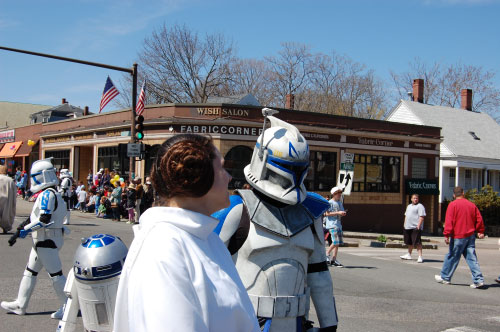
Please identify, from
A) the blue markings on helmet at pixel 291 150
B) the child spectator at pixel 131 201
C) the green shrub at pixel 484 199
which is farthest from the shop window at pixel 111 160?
the blue markings on helmet at pixel 291 150

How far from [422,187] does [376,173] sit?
328cm

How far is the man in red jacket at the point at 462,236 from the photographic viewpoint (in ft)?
34.2

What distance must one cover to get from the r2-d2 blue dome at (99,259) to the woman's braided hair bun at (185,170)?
4.88 feet

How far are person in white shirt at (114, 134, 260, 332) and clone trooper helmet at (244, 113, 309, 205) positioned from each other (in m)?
1.31

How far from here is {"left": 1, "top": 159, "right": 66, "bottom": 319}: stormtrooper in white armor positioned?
6562 millimetres

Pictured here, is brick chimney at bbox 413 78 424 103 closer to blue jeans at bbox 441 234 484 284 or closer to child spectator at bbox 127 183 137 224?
child spectator at bbox 127 183 137 224

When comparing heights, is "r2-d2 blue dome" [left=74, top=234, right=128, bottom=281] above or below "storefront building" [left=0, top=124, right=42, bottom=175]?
below

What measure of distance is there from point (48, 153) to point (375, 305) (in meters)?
34.6

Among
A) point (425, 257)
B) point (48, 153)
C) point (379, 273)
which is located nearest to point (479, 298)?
point (379, 273)

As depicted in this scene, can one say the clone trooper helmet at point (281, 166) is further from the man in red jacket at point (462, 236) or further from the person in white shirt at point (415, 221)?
the person in white shirt at point (415, 221)

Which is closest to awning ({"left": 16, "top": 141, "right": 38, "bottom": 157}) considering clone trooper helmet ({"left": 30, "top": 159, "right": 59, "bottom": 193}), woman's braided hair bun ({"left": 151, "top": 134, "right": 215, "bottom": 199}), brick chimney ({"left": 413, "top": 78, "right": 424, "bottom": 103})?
brick chimney ({"left": 413, "top": 78, "right": 424, "bottom": 103})

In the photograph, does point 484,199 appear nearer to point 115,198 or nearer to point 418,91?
point 418,91

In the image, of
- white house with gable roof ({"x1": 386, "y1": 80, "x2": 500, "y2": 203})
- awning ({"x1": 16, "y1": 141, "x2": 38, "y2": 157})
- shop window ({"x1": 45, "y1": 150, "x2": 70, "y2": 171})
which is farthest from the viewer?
awning ({"x1": 16, "y1": 141, "x2": 38, "y2": 157})

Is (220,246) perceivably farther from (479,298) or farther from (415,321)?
(479,298)
